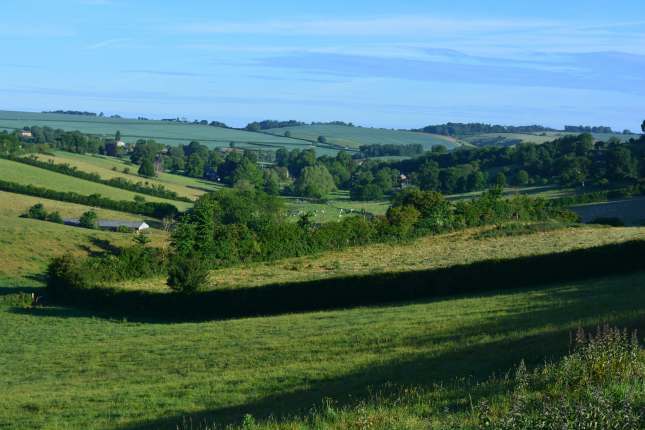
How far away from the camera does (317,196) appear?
406ft

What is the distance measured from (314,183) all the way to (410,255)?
80.0 meters

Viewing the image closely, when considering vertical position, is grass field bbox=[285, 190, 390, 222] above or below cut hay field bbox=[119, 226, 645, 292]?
below

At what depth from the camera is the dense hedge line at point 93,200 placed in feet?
277

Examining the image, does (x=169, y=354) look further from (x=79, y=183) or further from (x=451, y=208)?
(x=79, y=183)

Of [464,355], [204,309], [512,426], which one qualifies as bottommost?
[204,309]

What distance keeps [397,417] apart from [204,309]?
92.0 ft

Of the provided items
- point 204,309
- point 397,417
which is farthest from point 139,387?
point 204,309

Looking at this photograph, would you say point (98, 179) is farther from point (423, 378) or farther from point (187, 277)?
point (423, 378)

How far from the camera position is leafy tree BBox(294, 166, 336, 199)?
409 feet

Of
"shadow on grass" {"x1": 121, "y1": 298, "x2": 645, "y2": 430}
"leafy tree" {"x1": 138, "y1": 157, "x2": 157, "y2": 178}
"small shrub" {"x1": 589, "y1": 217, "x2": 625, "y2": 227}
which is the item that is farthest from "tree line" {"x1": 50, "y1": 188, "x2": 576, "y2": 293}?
"leafy tree" {"x1": 138, "y1": 157, "x2": 157, "y2": 178}

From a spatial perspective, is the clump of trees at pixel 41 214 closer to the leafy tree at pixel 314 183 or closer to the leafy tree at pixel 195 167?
the leafy tree at pixel 314 183

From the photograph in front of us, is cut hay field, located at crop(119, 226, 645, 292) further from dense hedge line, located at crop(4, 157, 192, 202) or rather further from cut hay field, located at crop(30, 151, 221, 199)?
cut hay field, located at crop(30, 151, 221, 199)

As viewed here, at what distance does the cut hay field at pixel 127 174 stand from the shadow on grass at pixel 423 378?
91109mm

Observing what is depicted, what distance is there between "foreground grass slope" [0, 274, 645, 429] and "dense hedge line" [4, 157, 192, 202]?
2613 inches
